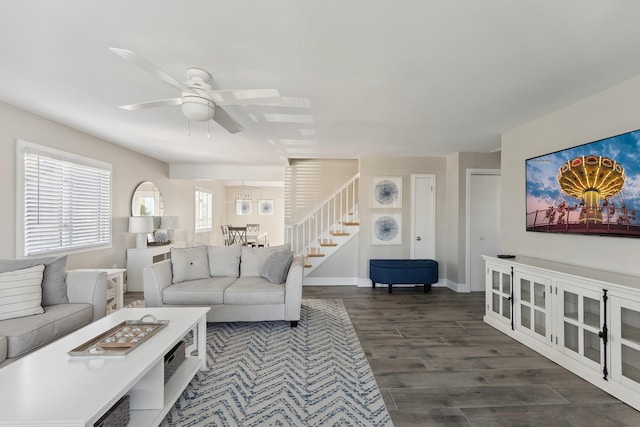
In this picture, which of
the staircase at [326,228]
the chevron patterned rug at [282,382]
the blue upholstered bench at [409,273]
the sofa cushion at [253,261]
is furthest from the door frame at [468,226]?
the sofa cushion at [253,261]

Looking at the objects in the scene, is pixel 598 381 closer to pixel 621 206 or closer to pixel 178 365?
pixel 621 206

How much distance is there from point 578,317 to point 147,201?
21.7 ft

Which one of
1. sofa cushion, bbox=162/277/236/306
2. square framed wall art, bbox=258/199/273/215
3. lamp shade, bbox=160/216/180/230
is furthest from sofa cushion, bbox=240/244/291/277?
square framed wall art, bbox=258/199/273/215

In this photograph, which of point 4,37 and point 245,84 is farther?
point 245,84

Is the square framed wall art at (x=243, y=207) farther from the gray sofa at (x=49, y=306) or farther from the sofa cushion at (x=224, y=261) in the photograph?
the gray sofa at (x=49, y=306)

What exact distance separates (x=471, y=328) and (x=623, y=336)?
5.15 ft

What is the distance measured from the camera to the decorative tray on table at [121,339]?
1.86 m

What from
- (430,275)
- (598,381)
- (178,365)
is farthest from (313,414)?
(430,275)

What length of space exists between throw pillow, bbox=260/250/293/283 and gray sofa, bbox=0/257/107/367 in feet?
5.85

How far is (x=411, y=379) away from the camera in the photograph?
255cm

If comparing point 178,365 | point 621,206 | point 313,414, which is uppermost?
point 621,206

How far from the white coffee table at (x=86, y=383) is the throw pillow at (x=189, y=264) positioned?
1.64 metres

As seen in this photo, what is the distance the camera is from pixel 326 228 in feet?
21.4

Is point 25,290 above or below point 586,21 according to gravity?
below
